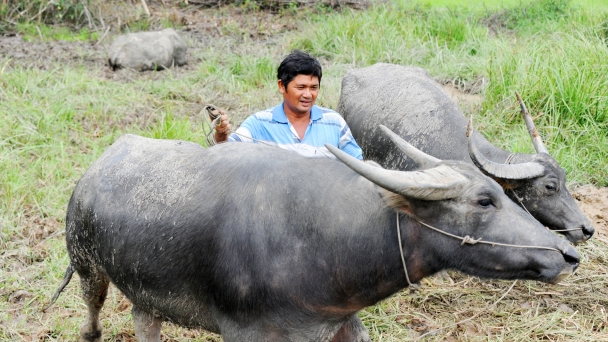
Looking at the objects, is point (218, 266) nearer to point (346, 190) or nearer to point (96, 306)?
point (346, 190)

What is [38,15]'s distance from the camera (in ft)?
35.5

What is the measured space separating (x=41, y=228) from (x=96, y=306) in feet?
6.22

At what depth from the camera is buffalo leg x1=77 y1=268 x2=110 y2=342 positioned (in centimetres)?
387

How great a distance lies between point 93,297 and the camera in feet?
13.1

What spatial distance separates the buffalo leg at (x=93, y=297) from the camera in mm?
3869

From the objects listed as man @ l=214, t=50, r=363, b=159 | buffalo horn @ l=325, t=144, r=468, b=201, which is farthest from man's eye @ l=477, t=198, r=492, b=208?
man @ l=214, t=50, r=363, b=159

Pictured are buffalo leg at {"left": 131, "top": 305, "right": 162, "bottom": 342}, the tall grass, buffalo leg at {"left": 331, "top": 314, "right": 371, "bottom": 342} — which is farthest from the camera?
the tall grass

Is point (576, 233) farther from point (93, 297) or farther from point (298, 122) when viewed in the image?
point (93, 297)

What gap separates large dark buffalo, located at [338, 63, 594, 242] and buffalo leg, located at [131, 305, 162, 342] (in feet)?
7.09

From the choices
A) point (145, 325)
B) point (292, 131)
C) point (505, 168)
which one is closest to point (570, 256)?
point (505, 168)

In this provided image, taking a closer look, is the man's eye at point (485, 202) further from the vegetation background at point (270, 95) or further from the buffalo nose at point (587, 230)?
the buffalo nose at point (587, 230)

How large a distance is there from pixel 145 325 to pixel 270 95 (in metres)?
4.75

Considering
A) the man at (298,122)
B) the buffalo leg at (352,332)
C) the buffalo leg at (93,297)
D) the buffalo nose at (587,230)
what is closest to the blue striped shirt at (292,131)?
the man at (298,122)

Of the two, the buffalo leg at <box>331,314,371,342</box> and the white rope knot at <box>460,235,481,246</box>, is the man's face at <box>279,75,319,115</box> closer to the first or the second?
the buffalo leg at <box>331,314,371,342</box>
